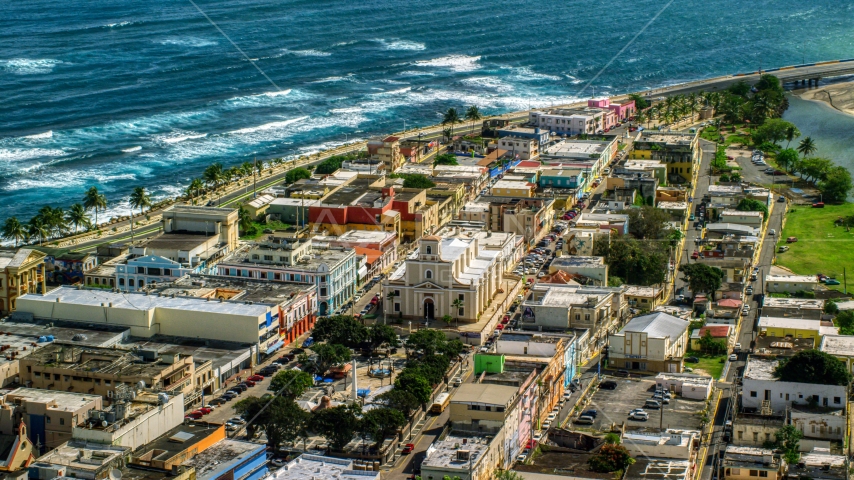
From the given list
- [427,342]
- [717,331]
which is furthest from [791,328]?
[427,342]

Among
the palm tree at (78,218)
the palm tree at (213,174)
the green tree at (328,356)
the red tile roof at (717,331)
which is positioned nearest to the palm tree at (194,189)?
the palm tree at (213,174)

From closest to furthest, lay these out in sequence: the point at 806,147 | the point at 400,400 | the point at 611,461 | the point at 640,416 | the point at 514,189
Answer: the point at 611,461 → the point at 400,400 → the point at 640,416 → the point at 514,189 → the point at 806,147

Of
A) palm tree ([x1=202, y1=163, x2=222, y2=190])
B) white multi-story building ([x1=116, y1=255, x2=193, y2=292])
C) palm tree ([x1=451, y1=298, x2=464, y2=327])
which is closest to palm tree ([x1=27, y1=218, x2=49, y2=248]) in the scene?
white multi-story building ([x1=116, y1=255, x2=193, y2=292])

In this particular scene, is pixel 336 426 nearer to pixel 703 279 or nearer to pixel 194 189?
pixel 703 279

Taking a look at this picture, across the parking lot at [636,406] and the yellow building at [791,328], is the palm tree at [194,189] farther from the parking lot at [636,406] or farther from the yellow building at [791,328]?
the yellow building at [791,328]

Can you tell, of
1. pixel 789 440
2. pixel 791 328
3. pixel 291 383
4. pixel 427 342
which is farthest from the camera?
pixel 791 328

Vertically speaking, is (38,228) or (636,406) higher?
(38,228)
